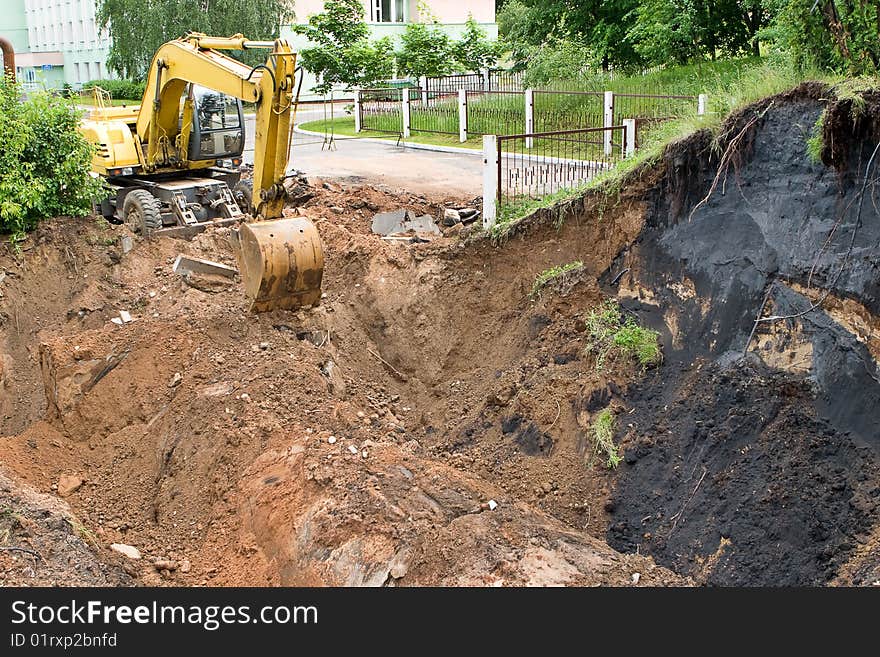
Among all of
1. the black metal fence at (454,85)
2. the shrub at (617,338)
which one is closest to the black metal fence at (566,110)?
the black metal fence at (454,85)

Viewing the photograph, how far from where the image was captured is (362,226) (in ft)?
44.1

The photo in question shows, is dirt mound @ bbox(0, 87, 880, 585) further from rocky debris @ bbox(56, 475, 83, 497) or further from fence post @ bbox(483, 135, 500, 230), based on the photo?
fence post @ bbox(483, 135, 500, 230)

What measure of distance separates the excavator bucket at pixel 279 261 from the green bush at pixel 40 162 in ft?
12.4

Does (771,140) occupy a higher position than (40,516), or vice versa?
(771,140)

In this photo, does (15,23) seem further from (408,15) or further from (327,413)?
(327,413)

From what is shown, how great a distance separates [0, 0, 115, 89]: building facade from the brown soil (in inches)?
1638

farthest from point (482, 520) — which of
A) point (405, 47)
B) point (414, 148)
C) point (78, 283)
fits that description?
point (405, 47)

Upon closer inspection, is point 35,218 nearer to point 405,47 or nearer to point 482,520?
point 482,520

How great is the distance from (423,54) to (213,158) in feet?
74.8

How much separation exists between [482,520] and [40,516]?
3283mm

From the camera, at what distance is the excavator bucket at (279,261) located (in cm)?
910

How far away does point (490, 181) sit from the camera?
442 inches

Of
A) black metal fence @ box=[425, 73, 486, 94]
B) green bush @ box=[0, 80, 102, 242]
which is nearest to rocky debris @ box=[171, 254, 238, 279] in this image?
green bush @ box=[0, 80, 102, 242]

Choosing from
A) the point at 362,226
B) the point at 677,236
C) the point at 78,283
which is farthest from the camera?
the point at 362,226
